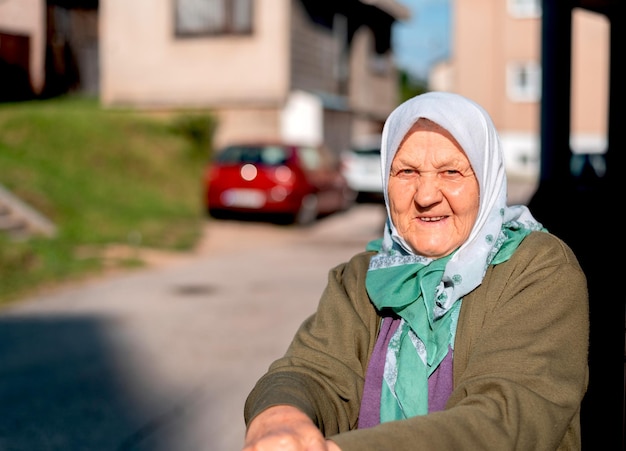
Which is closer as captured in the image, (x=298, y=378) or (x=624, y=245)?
(x=298, y=378)

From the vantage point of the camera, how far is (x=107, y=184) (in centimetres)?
1692

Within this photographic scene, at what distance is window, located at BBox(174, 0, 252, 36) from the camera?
2225cm

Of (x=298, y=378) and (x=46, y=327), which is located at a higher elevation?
(x=298, y=378)

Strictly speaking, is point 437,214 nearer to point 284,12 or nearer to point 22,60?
point 22,60

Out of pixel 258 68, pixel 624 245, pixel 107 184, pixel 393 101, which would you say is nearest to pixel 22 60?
pixel 624 245

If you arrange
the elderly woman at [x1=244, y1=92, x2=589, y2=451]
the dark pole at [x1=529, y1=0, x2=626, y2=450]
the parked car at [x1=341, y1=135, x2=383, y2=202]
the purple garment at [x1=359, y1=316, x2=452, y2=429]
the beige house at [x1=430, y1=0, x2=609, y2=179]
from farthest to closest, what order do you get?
the beige house at [x1=430, y1=0, x2=609, y2=179] → the parked car at [x1=341, y1=135, x2=383, y2=202] → the dark pole at [x1=529, y1=0, x2=626, y2=450] → the purple garment at [x1=359, y1=316, x2=452, y2=429] → the elderly woman at [x1=244, y1=92, x2=589, y2=451]

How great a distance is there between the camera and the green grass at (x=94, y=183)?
1102cm

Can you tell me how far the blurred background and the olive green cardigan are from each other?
465mm

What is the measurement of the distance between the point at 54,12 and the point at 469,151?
189cm

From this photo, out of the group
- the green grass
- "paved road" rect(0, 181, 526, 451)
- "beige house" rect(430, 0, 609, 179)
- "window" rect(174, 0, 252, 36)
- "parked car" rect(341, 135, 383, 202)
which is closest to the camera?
"paved road" rect(0, 181, 526, 451)

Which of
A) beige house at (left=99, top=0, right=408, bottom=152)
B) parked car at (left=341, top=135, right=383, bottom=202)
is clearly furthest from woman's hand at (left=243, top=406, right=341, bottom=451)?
beige house at (left=99, top=0, right=408, bottom=152)

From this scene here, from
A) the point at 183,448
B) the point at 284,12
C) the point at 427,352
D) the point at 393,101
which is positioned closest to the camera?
the point at 427,352

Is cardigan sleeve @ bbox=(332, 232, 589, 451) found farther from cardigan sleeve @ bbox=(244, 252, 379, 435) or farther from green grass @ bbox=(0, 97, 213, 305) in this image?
green grass @ bbox=(0, 97, 213, 305)

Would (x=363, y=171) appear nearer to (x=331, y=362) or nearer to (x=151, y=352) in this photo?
(x=151, y=352)
